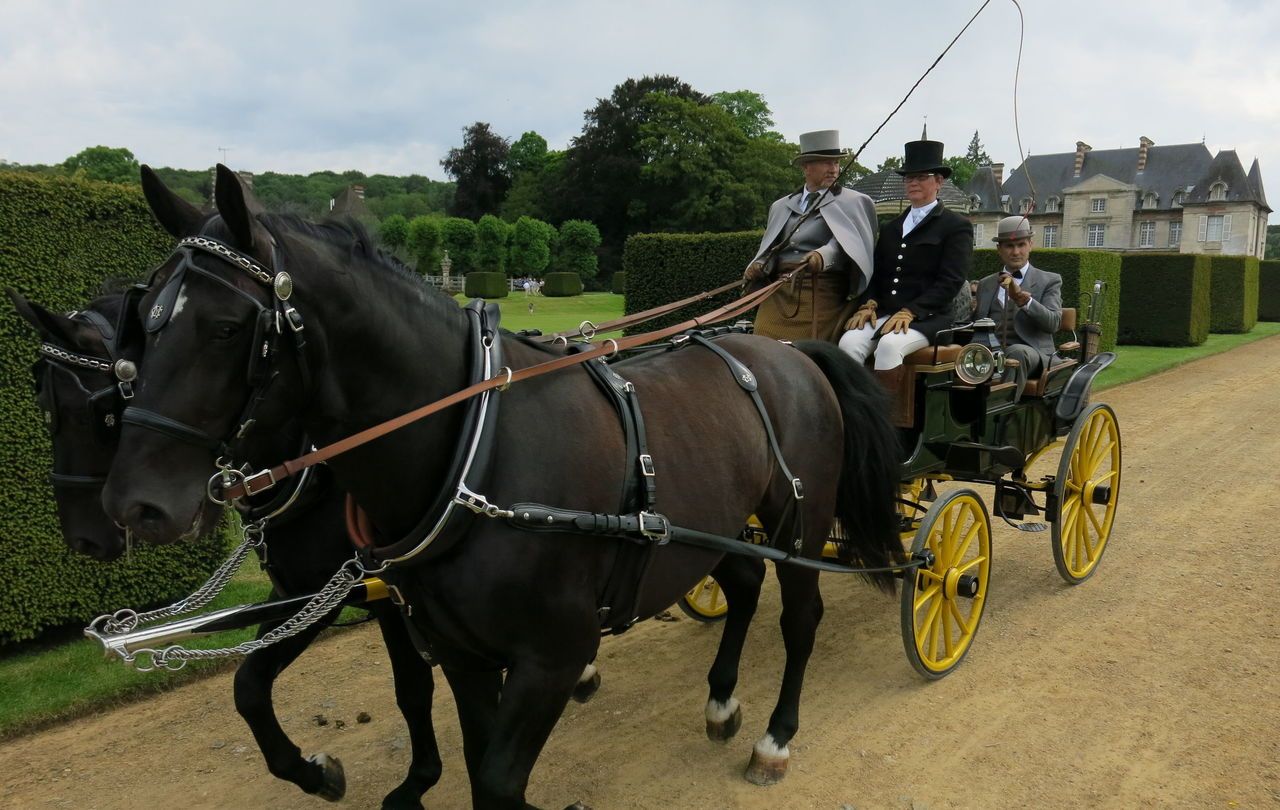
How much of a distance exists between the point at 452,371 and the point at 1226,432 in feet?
36.6

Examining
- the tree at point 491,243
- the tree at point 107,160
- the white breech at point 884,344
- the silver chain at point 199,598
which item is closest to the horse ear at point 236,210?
the silver chain at point 199,598

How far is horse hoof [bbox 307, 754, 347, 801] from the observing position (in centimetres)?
344

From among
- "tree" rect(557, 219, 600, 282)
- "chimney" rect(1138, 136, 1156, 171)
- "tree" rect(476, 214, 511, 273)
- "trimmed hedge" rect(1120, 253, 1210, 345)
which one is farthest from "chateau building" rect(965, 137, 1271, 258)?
"trimmed hedge" rect(1120, 253, 1210, 345)

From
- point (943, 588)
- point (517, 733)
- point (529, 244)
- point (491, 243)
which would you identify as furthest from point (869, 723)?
point (529, 244)

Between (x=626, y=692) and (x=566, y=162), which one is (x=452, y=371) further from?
(x=566, y=162)

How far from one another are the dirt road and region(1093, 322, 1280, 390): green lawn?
905 centimetres

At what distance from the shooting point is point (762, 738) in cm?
379

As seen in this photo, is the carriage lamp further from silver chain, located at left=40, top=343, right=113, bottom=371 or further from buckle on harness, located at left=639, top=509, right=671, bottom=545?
silver chain, located at left=40, top=343, right=113, bottom=371

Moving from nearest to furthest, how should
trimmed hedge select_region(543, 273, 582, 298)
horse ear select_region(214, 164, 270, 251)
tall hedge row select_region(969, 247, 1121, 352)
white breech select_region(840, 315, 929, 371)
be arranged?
horse ear select_region(214, 164, 270, 251) < white breech select_region(840, 315, 929, 371) < tall hedge row select_region(969, 247, 1121, 352) < trimmed hedge select_region(543, 273, 582, 298)

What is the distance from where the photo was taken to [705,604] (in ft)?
17.7

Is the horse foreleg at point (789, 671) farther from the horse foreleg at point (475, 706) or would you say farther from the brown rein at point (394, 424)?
the brown rein at point (394, 424)

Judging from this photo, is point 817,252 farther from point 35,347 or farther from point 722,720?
point 35,347

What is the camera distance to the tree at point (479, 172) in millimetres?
73000

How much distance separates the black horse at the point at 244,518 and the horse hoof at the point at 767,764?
53.0 inches
